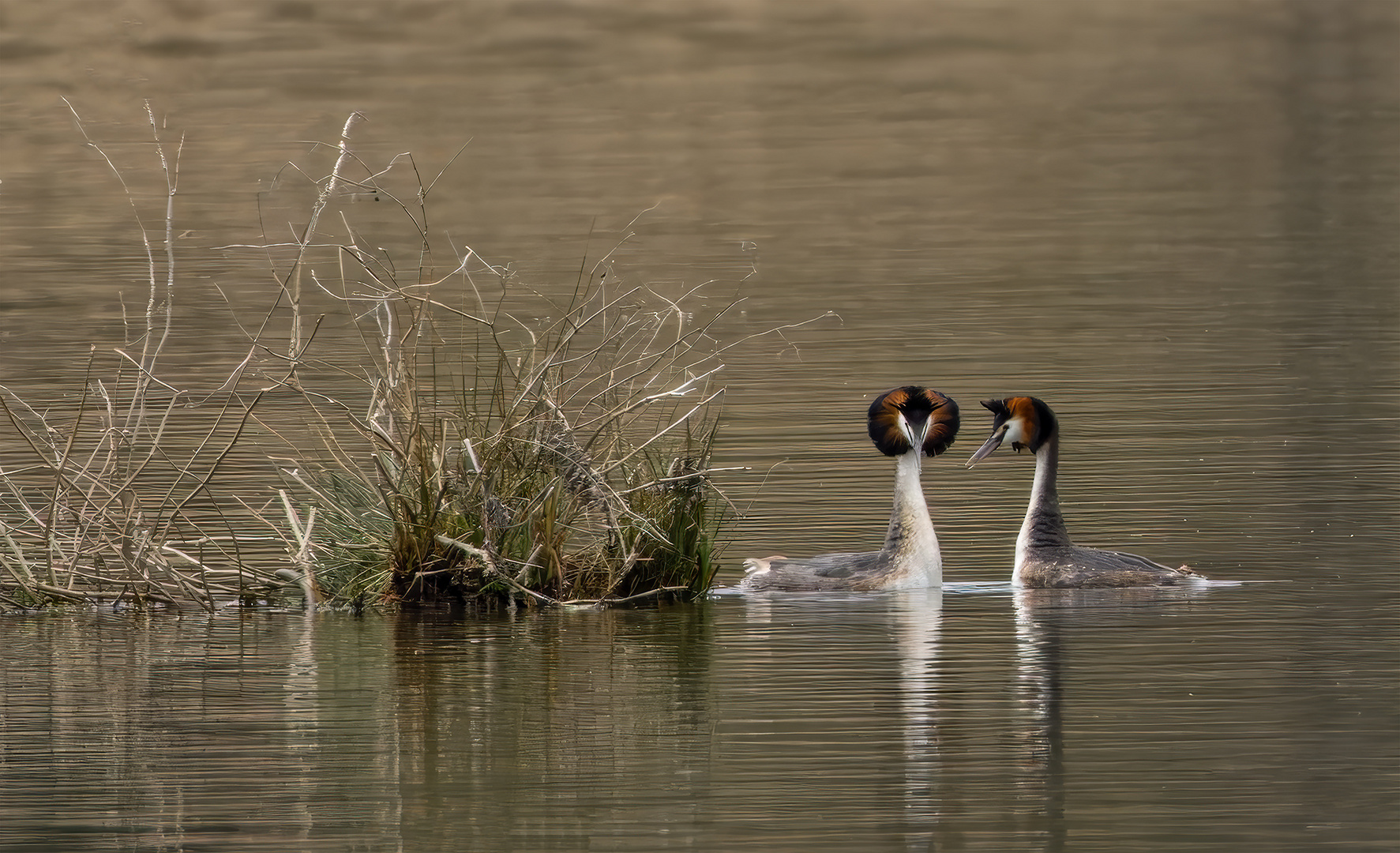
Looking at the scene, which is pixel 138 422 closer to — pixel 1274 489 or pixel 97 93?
pixel 1274 489

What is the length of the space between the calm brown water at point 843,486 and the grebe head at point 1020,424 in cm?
70

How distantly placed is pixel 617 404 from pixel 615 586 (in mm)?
1128

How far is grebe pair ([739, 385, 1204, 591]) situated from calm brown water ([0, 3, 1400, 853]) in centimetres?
22

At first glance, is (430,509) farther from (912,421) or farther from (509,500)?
(912,421)

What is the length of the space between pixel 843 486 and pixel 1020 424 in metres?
2.70

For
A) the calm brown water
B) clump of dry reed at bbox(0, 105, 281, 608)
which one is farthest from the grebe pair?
clump of dry reed at bbox(0, 105, 281, 608)

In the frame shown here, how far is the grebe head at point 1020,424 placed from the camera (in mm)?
14117

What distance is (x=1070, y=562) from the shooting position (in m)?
13.4

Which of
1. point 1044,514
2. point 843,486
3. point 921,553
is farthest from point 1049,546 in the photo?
point 843,486

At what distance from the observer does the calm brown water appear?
9000 millimetres

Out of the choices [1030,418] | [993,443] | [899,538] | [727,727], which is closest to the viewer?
[727,727]

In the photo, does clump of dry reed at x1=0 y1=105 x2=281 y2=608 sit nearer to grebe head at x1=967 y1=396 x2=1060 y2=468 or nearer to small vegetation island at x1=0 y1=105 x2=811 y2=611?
small vegetation island at x1=0 y1=105 x2=811 y2=611

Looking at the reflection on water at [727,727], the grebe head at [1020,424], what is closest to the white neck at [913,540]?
the reflection on water at [727,727]

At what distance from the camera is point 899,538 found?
13.5m
